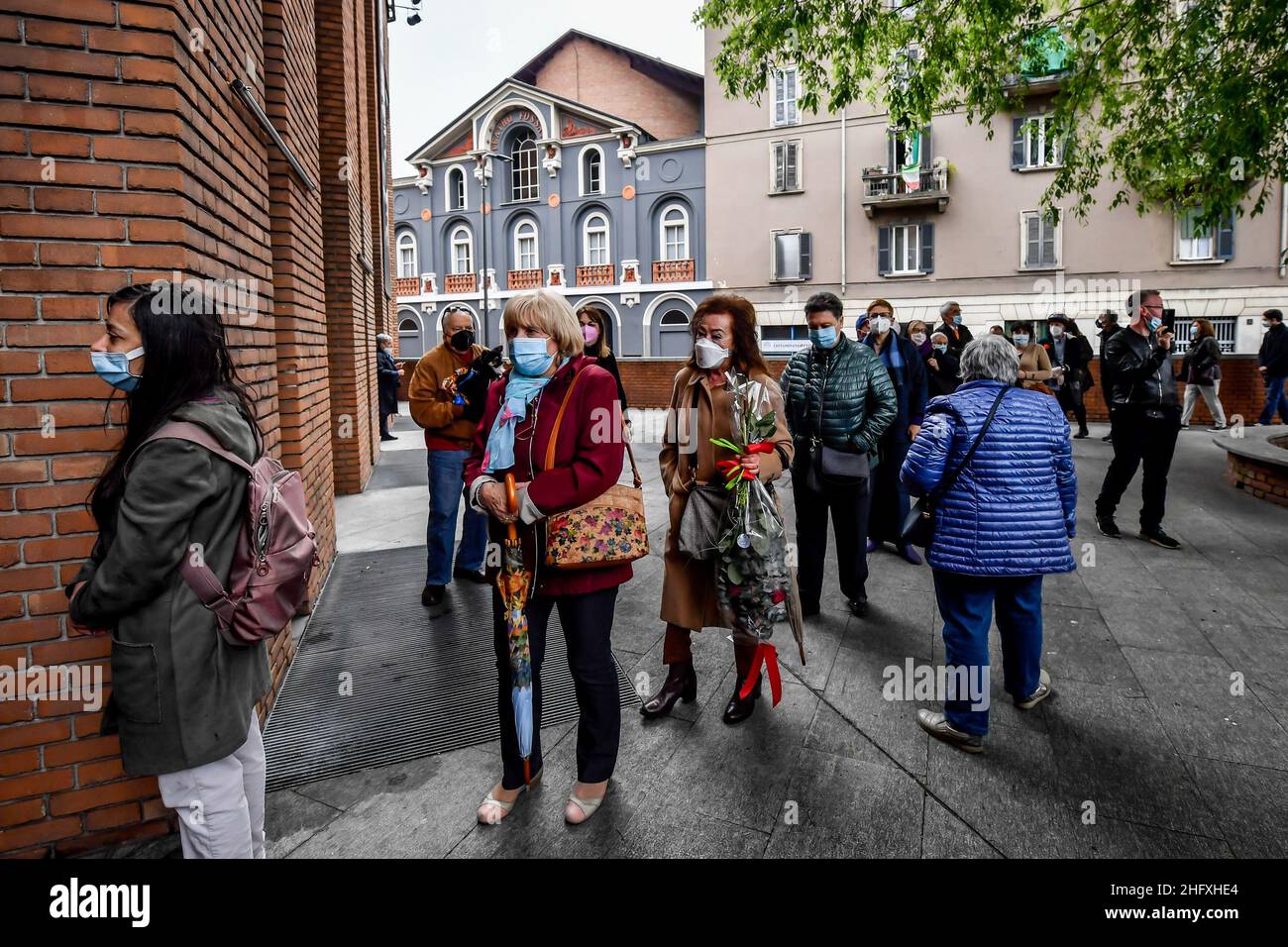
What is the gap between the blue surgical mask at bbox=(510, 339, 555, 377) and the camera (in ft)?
9.13

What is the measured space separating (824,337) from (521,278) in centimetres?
3097

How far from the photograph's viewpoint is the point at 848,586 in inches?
207

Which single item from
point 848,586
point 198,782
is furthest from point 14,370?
point 848,586

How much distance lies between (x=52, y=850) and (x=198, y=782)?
1.05 meters

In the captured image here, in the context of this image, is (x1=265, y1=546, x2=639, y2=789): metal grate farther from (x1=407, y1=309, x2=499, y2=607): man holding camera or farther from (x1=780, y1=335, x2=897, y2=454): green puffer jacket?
(x1=780, y1=335, x2=897, y2=454): green puffer jacket

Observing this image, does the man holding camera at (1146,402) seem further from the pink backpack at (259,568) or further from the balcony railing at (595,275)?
the balcony railing at (595,275)

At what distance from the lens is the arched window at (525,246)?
3412 cm

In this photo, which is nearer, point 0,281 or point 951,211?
point 0,281

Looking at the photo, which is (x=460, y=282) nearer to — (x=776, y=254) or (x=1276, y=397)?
(x=776, y=254)

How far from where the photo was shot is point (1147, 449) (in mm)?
6766

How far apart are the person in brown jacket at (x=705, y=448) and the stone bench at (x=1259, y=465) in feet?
24.6

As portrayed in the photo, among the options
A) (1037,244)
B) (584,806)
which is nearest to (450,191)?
(1037,244)

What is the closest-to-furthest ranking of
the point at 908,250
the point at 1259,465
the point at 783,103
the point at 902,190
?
the point at 1259,465, the point at 902,190, the point at 908,250, the point at 783,103
